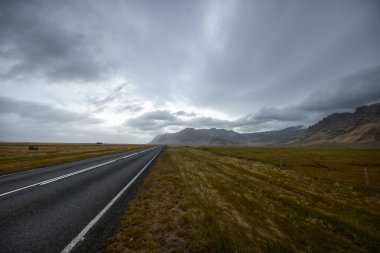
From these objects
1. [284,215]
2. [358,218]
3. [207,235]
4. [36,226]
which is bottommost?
[358,218]

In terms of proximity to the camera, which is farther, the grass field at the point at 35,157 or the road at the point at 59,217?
the grass field at the point at 35,157

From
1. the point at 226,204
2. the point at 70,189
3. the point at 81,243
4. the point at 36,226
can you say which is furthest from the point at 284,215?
the point at 70,189

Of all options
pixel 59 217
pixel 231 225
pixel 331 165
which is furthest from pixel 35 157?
pixel 331 165

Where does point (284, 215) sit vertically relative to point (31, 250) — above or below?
below

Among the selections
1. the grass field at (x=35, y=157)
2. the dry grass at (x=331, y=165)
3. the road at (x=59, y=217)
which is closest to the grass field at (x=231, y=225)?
the road at (x=59, y=217)

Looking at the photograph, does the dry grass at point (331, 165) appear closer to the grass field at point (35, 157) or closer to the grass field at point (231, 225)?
the grass field at point (231, 225)

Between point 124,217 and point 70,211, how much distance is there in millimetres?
1972

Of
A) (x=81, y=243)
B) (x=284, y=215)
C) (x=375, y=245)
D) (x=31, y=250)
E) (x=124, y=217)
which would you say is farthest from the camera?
(x=284, y=215)

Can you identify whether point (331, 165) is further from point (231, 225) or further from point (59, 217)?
point (59, 217)

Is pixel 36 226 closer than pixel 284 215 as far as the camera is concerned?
Yes

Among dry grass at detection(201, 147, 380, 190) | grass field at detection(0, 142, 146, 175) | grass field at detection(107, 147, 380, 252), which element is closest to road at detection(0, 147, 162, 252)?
grass field at detection(107, 147, 380, 252)

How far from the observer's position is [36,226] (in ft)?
18.2

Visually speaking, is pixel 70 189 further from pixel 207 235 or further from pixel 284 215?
pixel 284 215

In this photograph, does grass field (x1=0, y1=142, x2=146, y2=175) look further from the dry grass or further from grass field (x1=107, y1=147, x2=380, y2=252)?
the dry grass
